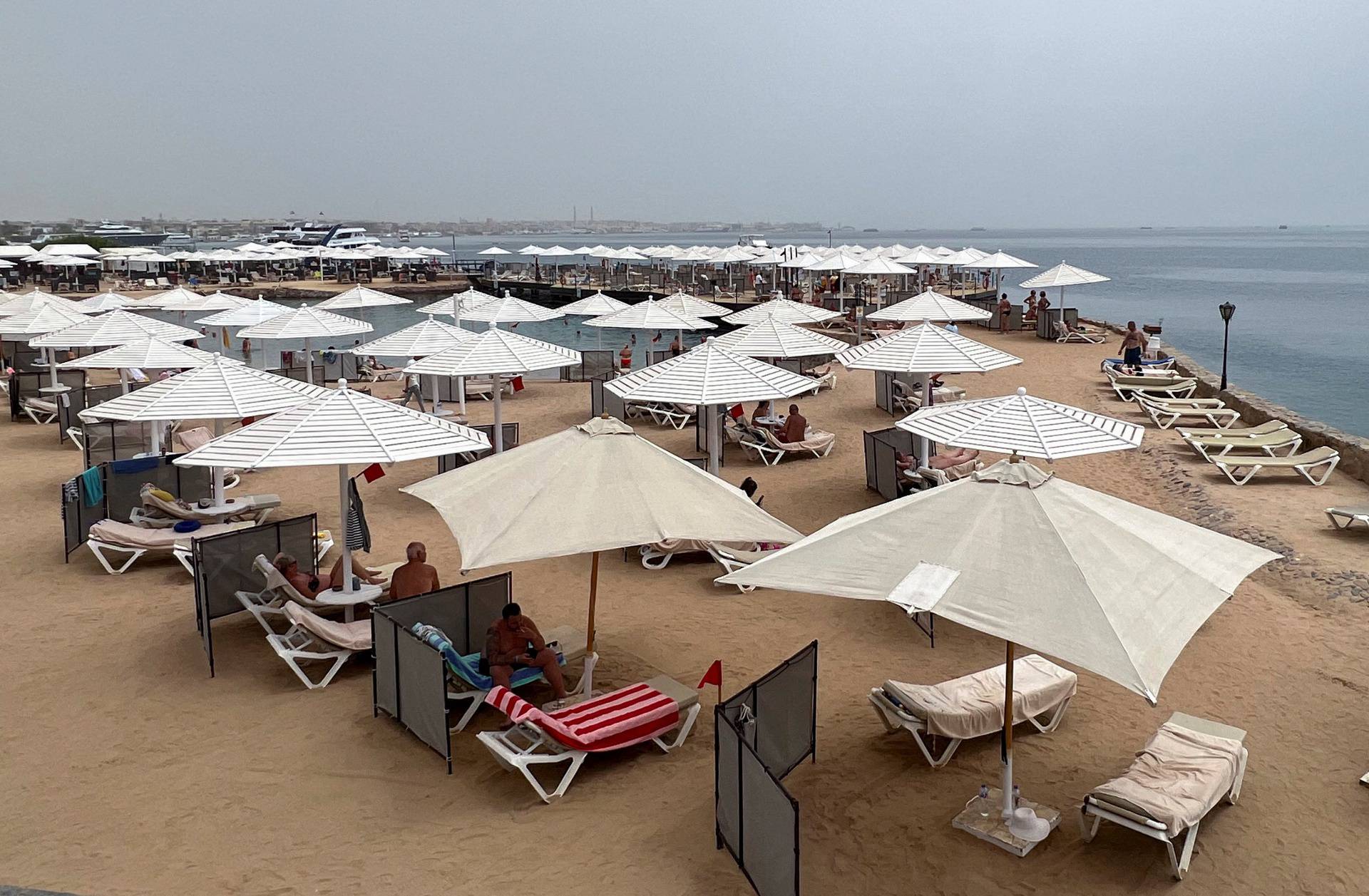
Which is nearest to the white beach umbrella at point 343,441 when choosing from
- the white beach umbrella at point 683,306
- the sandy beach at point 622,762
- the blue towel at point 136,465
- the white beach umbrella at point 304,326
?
the sandy beach at point 622,762

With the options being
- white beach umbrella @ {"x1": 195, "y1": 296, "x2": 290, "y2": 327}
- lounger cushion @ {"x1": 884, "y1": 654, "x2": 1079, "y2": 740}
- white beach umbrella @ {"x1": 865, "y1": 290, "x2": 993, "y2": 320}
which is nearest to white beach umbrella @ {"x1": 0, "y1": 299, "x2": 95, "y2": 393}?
white beach umbrella @ {"x1": 195, "y1": 296, "x2": 290, "y2": 327}

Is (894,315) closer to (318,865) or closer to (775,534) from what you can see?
(775,534)

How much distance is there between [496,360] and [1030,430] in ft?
22.7

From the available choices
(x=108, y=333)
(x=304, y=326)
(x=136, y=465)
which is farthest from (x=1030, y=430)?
(x=108, y=333)

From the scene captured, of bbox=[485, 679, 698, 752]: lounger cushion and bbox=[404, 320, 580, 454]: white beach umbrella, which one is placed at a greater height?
bbox=[404, 320, 580, 454]: white beach umbrella

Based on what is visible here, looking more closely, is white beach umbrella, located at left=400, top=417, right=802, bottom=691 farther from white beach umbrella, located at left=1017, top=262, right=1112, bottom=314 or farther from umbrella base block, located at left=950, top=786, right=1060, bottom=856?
white beach umbrella, located at left=1017, top=262, right=1112, bottom=314

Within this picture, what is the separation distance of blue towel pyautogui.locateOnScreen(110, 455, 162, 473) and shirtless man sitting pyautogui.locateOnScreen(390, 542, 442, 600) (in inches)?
180

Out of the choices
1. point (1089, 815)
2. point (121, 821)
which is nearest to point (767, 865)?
point (1089, 815)

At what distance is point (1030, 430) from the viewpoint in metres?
7.79

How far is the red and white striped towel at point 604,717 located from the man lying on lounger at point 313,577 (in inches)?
89.2

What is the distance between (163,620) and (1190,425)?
1478 cm

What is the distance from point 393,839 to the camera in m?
5.08

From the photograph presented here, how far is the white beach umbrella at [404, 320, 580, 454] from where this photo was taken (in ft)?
39.9

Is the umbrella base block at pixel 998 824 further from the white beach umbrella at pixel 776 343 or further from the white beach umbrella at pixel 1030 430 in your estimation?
the white beach umbrella at pixel 776 343
